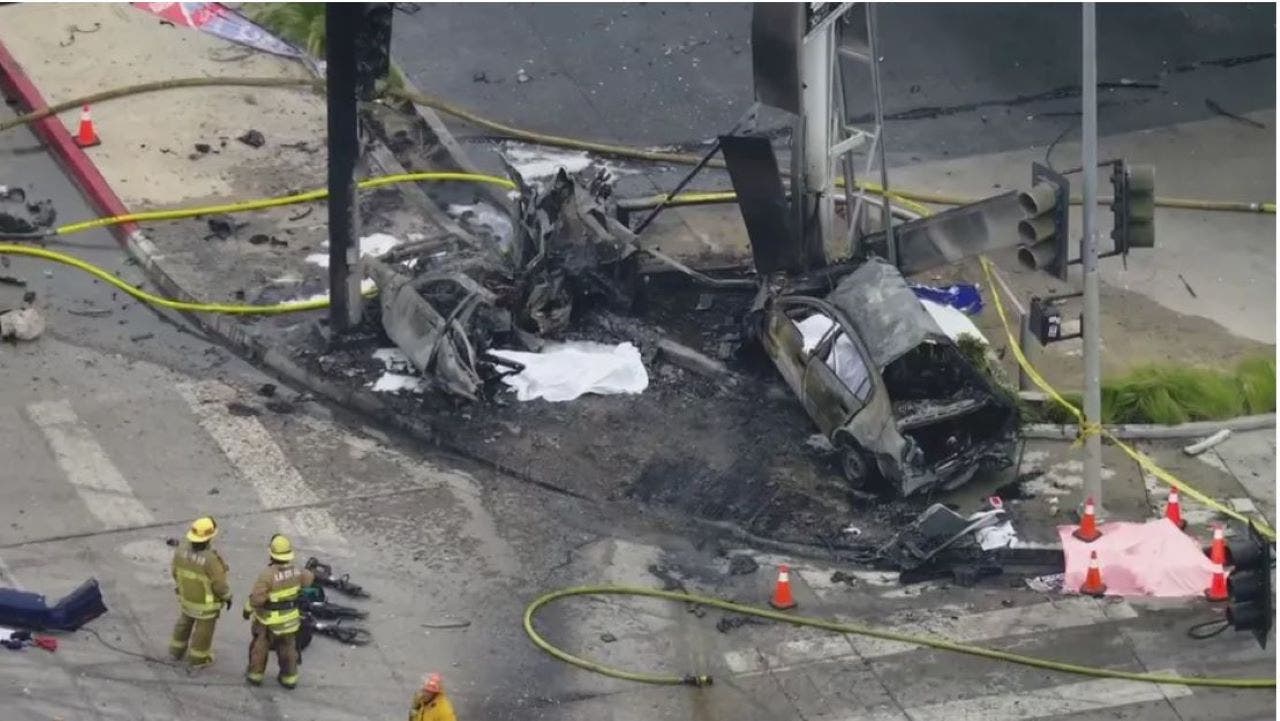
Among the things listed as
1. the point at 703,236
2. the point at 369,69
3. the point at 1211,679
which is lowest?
the point at 1211,679

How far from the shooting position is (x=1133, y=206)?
58.2 feet

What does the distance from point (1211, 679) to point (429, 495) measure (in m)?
6.03

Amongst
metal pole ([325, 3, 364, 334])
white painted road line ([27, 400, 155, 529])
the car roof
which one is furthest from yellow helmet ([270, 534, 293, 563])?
the car roof

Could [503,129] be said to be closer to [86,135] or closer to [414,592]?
[86,135]

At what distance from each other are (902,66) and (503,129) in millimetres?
4510

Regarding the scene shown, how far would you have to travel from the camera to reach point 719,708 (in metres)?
17.0

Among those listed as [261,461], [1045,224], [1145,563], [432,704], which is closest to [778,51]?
[1045,224]

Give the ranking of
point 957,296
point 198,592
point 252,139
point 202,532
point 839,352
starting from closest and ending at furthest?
1. point 202,532
2. point 198,592
3. point 839,352
4. point 957,296
5. point 252,139

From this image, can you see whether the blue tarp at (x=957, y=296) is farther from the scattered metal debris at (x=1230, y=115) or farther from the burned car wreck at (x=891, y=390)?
the scattered metal debris at (x=1230, y=115)

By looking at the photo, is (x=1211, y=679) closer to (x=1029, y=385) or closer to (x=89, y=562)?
(x=1029, y=385)

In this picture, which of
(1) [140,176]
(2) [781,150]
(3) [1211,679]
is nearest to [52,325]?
(1) [140,176]

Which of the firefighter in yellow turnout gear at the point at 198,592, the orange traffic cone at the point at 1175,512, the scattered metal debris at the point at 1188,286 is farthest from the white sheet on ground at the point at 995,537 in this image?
the firefighter in yellow turnout gear at the point at 198,592

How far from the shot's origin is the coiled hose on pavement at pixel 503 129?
79.5 feet

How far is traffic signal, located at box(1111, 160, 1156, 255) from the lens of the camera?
17.7 meters
